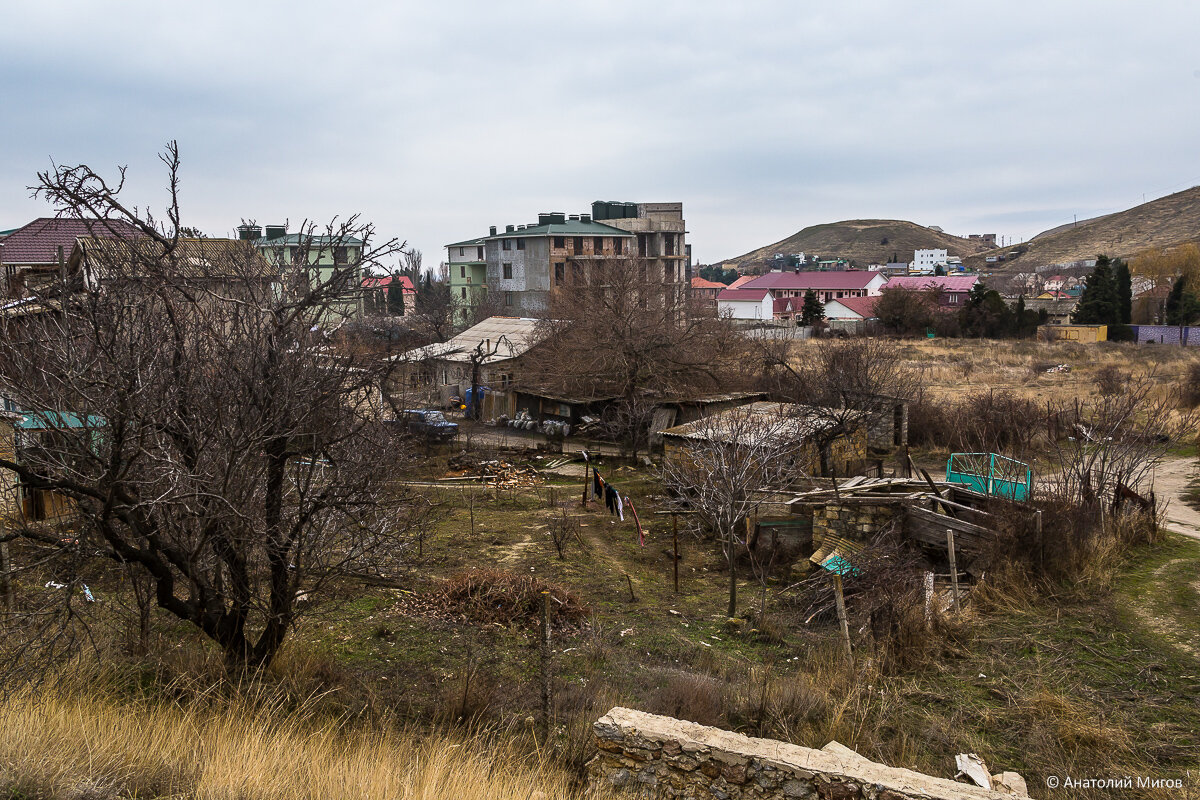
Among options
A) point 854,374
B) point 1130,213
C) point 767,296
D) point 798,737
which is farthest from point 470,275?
point 1130,213

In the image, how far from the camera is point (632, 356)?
977 inches

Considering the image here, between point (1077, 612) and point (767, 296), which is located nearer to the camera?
point (1077, 612)

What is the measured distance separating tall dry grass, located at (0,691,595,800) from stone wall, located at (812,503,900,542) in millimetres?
8446

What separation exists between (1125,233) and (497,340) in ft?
416

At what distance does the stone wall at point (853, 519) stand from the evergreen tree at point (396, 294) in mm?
7777

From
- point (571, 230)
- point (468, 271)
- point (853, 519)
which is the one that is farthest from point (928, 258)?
point (853, 519)

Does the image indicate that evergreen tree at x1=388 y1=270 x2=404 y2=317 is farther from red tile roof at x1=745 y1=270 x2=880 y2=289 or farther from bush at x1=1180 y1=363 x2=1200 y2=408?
red tile roof at x1=745 y1=270 x2=880 y2=289

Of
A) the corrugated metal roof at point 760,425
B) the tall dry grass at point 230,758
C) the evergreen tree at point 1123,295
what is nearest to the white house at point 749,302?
the evergreen tree at point 1123,295

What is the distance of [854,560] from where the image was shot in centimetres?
1190

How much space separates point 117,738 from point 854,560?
30.7ft

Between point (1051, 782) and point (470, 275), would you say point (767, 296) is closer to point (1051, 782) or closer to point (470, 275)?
point (470, 275)

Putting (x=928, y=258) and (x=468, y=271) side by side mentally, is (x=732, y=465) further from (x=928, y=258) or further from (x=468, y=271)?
(x=928, y=258)

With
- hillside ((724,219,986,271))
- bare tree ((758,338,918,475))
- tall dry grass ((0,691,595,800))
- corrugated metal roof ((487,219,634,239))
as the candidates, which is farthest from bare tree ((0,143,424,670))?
hillside ((724,219,986,271))

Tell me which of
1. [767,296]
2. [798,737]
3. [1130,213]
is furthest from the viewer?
[1130,213]
